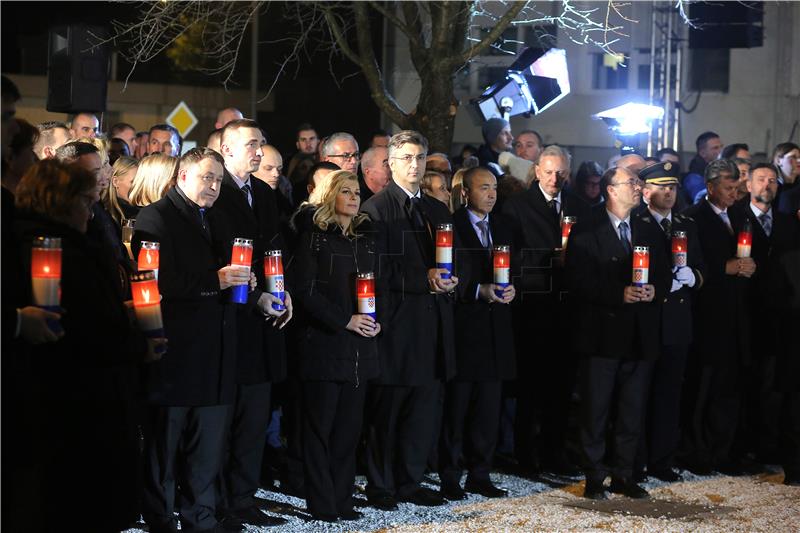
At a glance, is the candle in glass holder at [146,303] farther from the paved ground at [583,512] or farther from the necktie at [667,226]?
the necktie at [667,226]

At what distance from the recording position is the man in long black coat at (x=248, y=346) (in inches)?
317

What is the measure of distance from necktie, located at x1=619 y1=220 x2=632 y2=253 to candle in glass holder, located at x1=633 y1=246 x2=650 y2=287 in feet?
1.49

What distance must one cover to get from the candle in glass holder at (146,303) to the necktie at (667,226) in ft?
16.2

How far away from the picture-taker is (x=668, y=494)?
9.52 m

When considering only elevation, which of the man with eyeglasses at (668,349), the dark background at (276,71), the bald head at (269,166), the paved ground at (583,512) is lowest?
the paved ground at (583,512)

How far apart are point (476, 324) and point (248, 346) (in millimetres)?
2055

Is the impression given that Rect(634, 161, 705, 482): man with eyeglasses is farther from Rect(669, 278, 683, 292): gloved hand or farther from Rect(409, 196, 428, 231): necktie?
Rect(409, 196, 428, 231): necktie

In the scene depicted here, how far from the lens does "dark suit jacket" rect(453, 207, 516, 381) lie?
30.9 feet

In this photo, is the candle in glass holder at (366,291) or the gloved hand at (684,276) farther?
the gloved hand at (684,276)

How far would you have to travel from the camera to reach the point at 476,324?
9469mm

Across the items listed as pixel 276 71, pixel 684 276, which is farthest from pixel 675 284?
pixel 276 71

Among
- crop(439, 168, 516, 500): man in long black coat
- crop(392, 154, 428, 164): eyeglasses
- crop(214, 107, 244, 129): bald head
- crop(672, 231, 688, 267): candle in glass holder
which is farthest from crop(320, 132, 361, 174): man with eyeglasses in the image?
crop(672, 231, 688, 267): candle in glass holder

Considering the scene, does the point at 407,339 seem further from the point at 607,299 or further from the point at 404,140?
the point at 607,299

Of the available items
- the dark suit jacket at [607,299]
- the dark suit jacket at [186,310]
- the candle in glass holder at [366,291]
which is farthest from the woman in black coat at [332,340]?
the dark suit jacket at [607,299]
